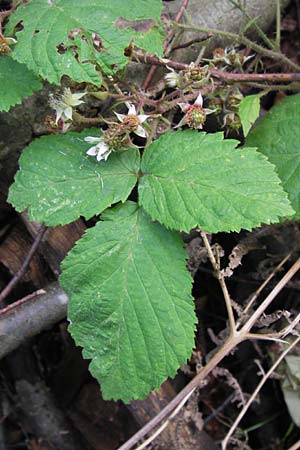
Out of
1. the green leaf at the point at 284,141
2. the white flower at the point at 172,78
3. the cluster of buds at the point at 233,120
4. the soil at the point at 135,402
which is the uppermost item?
the white flower at the point at 172,78

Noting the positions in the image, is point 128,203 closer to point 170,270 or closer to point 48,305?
point 170,270

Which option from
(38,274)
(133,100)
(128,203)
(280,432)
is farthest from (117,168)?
(280,432)

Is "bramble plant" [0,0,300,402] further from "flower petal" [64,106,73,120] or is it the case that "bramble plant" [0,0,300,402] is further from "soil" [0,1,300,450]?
"soil" [0,1,300,450]

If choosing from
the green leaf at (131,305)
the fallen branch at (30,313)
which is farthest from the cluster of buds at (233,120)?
the fallen branch at (30,313)

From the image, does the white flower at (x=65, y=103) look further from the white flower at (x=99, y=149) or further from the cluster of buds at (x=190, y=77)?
the cluster of buds at (x=190, y=77)

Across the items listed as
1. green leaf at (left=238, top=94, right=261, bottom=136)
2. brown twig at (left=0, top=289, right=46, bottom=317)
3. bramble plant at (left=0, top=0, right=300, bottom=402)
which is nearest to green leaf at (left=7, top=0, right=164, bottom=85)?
bramble plant at (left=0, top=0, right=300, bottom=402)
